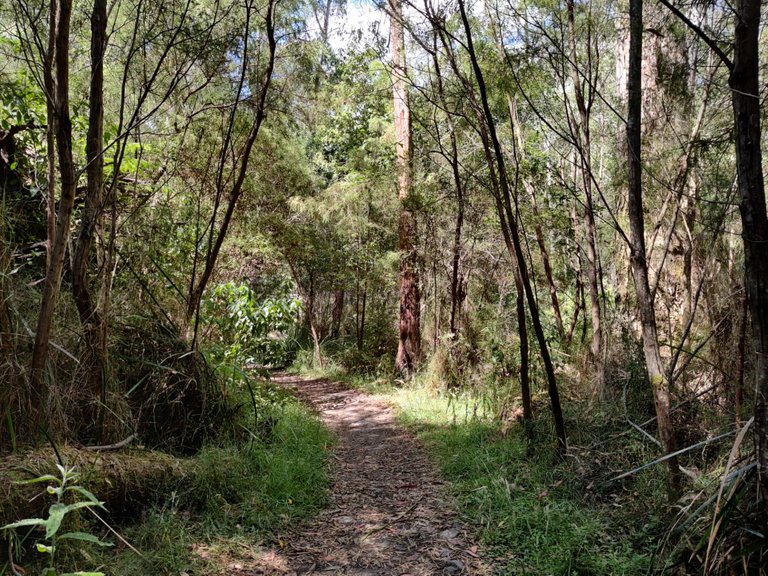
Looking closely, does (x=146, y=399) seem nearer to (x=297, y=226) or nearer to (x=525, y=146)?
(x=525, y=146)

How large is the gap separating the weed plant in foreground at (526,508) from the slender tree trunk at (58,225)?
289cm

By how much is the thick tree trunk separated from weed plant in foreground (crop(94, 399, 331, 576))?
2899mm

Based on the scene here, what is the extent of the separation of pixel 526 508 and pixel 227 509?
2.14 meters

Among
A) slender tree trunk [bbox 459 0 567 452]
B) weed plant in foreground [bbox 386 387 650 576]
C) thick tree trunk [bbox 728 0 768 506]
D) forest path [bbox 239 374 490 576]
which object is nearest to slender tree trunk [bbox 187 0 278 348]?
slender tree trunk [bbox 459 0 567 452]

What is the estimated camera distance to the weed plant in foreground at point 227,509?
9.98ft

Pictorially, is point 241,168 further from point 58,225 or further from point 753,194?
point 753,194

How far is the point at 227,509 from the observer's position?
146 inches

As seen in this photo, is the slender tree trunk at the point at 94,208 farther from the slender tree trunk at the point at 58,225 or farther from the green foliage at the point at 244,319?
the green foliage at the point at 244,319

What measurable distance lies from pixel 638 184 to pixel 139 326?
3.92 meters

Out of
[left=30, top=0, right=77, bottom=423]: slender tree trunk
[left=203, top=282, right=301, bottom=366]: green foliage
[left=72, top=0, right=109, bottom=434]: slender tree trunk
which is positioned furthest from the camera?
[left=203, top=282, right=301, bottom=366]: green foliage

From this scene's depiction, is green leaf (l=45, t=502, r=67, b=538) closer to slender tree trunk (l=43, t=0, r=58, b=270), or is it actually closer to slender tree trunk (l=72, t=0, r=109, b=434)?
slender tree trunk (l=43, t=0, r=58, b=270)

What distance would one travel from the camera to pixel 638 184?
321 centimetres

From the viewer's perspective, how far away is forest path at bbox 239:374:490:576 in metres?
3.25

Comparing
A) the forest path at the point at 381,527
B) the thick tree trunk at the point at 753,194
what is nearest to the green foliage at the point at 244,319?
the forest path at the point at 381,527
